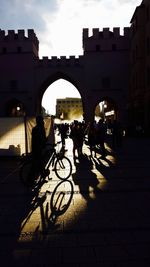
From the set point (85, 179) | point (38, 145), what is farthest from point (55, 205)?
point (85, 179)

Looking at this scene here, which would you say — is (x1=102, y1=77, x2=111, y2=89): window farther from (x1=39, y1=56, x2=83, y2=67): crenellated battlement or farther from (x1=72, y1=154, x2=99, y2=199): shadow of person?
(x1=72, y1=154, x2=99, y2=199): shadow of person

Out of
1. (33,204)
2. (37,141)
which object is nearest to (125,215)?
(33,204)

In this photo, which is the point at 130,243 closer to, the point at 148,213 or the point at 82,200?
the point at 148,213

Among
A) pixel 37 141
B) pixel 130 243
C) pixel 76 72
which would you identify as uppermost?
pixel 76 72

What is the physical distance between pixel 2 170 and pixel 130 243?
8986 millimetres

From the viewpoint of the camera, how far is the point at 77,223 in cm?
653

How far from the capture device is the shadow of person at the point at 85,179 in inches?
374

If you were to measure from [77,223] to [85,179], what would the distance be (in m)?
4.72

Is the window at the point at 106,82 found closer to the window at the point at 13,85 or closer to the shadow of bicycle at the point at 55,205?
the window at the point at 13,85

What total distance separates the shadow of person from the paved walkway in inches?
1.0

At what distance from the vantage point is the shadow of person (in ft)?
31.2

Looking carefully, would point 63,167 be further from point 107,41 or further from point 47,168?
point 107,41

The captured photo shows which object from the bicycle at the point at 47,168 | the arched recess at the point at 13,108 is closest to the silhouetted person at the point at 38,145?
the bicycle at the point at 47,168

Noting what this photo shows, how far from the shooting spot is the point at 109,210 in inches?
290
